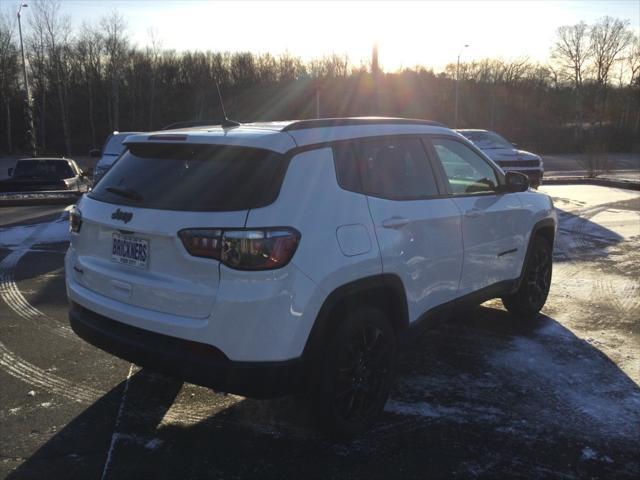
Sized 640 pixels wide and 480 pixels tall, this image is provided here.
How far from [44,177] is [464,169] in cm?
1380

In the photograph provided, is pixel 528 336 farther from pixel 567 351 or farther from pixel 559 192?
pixel 559 192

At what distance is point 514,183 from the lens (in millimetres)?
4867

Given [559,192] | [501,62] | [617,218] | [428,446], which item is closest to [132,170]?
[428,446]

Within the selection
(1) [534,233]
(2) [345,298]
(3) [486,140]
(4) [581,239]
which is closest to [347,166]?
(2) [345,298]

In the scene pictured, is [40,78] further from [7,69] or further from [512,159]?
[512,159]

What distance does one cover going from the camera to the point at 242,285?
2787mm

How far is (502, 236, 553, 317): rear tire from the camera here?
5.40m

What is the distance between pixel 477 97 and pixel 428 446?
2898 inches

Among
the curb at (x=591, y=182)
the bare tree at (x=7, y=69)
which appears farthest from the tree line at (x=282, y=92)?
the curb at (x=591, y=182)

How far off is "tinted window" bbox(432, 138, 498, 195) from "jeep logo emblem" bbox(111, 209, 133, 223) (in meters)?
2.23

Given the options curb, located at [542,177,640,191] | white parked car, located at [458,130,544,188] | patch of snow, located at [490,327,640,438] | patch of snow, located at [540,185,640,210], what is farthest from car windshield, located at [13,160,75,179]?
curb, located at [542,177,640,191]

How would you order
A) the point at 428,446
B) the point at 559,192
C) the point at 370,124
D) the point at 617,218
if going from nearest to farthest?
1. the point at 428,446
2. the point at 370,124
3. the point at 617,218
4. the point at 559,192

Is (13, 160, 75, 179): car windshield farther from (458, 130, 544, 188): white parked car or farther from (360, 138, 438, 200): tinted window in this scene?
(360, 138, 438, 200): tinted window

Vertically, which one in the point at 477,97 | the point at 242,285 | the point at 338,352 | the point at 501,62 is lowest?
the point at 338,352
